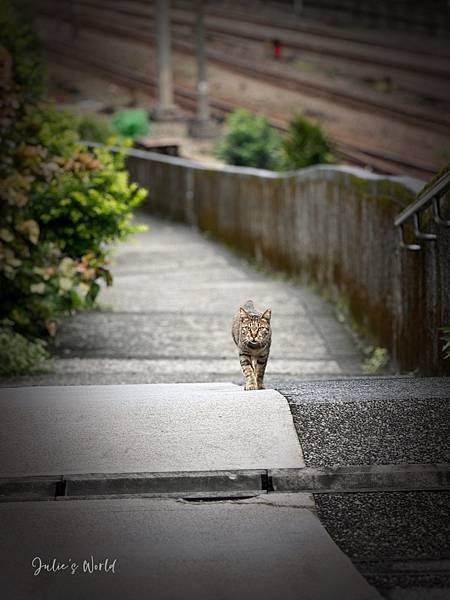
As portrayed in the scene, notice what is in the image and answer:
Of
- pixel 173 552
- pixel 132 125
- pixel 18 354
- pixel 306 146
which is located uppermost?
pixel 173 552

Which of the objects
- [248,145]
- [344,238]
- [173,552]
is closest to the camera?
[173,552]

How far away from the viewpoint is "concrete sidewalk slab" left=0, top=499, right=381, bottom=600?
16.2ft

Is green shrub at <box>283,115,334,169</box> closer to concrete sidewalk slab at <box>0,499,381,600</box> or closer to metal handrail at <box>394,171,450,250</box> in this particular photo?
metal handrail at <box>394,171,450,250</box>

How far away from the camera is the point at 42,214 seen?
12000 mm

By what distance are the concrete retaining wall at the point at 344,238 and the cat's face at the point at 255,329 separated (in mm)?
1584

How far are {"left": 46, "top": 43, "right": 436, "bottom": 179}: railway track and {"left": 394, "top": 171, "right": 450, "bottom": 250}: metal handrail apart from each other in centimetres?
1891

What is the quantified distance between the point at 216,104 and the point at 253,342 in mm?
34729

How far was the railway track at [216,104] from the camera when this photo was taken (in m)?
29.4

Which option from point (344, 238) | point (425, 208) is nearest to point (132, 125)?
point (344, 238)

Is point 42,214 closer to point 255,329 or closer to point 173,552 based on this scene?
point 255,329

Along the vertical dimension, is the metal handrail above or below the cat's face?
above

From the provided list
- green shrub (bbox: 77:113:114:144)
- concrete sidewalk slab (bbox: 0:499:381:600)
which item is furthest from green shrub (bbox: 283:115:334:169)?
concrete sidewalk slab (bbox: 0:499:381:600)

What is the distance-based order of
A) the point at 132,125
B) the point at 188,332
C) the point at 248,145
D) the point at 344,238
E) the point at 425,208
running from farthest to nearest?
1. the point at 132,125
2. the point at 248,145
3. the point at 344,238
4. the point at 188,332
5. the point at 425,208

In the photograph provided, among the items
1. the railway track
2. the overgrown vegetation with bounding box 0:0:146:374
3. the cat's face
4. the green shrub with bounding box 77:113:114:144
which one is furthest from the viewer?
the green shrub with bounding box 77:113:114:144
